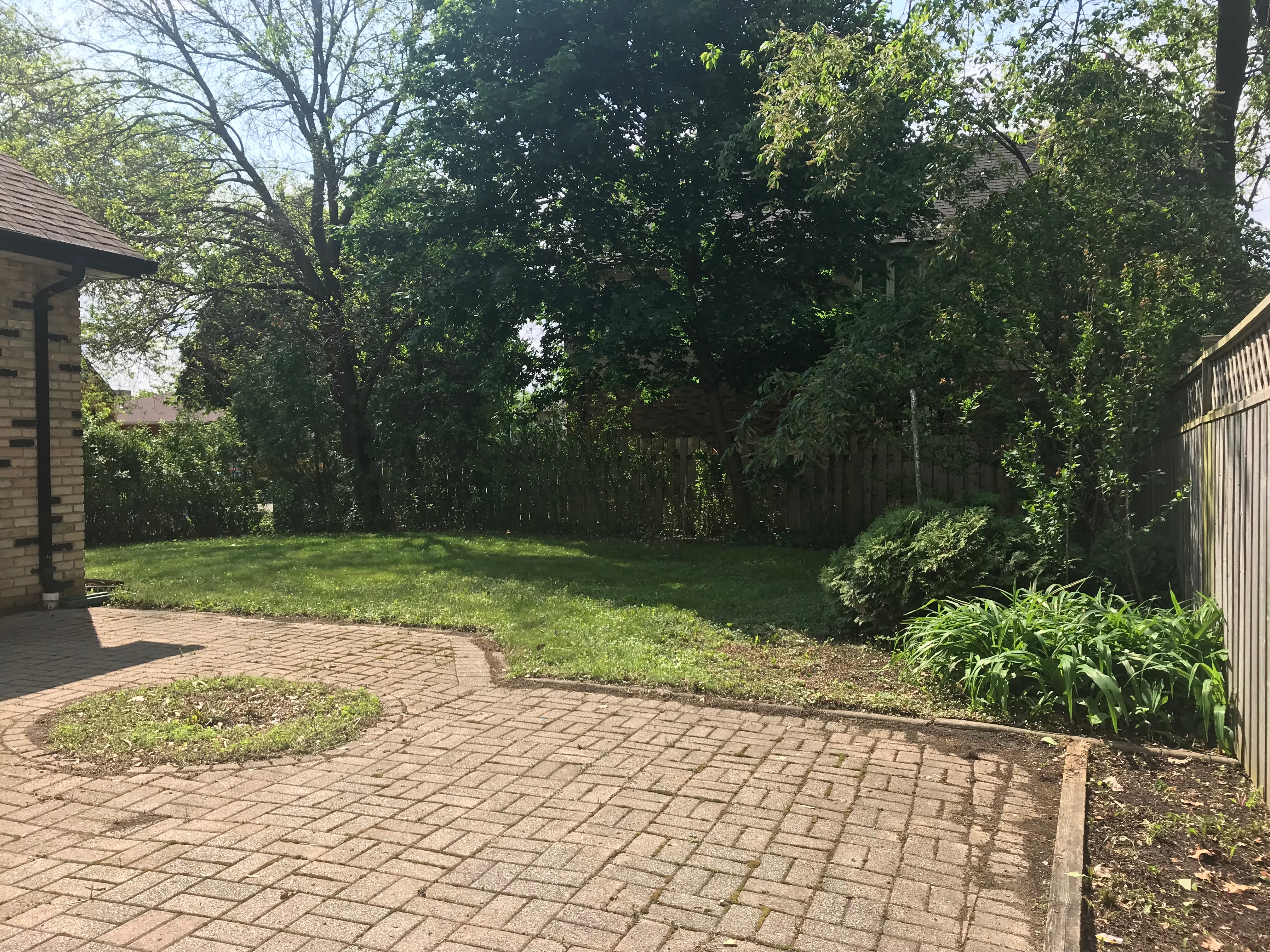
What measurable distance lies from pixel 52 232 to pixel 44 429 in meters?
1.94

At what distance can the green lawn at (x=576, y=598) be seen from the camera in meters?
6.46

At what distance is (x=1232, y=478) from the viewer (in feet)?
15.4

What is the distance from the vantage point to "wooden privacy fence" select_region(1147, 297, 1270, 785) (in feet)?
13.4

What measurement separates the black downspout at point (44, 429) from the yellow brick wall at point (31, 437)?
4cm

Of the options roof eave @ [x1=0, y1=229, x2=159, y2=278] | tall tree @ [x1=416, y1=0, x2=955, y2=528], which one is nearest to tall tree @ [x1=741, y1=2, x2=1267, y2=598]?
tall tree @ [x1=416, y1=0, x2=955, y2=528]

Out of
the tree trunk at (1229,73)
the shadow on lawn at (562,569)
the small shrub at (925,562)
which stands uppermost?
the tree trunk at (1229,73)

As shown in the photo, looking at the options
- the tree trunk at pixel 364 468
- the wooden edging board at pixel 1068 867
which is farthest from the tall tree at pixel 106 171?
the wooden edging board at pixel 1068 867

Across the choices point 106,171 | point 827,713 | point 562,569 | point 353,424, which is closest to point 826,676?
point 827,713

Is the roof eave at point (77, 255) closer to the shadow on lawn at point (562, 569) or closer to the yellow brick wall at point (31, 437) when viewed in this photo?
the yellow brick wall at point (31, 437)

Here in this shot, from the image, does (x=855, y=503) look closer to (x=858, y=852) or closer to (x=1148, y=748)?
(x=1148, y=748)

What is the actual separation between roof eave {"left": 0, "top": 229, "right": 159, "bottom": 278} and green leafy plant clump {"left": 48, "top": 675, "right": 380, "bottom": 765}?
4.81m

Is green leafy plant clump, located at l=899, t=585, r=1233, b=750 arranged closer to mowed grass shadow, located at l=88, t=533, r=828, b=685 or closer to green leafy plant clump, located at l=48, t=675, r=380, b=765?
mowed grass shadow, located at l=88, t=533, r=828, b=685

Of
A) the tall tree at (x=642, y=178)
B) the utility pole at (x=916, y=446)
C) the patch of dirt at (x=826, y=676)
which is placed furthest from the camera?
the tall tree at (x=642, y=178)

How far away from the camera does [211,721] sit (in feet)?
17.7
